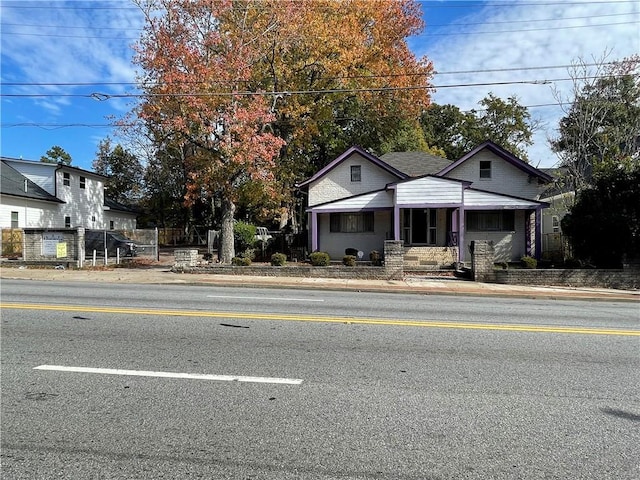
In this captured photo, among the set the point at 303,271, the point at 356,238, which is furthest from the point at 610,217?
the point at 356,238

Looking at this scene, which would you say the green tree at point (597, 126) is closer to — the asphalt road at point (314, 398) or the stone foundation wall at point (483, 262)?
the stone foundation wall at point (483, 262)

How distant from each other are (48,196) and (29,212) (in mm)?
2044

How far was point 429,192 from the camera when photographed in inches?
811

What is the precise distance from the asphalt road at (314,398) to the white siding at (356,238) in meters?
15.2

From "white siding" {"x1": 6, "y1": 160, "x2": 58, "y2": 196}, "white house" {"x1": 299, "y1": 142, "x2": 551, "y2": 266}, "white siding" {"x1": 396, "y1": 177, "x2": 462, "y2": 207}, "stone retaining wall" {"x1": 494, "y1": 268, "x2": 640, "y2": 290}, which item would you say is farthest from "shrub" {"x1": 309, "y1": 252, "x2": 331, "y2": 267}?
"white siding" {"x1": 6, "y1": 160, "x2": 58, "y2": 196}

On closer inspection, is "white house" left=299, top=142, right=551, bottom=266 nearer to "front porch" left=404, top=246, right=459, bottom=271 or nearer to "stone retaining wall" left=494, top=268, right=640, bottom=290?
"front porch" left=404, top=246, right=459, bottom=271

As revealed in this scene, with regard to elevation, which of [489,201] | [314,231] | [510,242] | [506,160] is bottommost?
[510,242]

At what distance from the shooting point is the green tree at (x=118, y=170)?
49.5 metres

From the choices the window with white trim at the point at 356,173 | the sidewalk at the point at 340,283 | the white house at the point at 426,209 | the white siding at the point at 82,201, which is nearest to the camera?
the sidewalk at the point at 340,283

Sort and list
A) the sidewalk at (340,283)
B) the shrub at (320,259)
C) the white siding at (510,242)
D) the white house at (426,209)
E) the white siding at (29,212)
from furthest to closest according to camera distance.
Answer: the white siding at (29,212) < the white siding at (510,242) < the white house at (426,209) < the shrub at (320,259) < the sidewalk at (340,283)

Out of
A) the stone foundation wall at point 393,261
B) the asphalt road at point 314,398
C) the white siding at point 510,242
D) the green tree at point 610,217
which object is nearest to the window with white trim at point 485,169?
the white siding at point 510,242

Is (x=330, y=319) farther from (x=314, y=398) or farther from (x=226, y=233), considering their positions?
(x=226, y=233)

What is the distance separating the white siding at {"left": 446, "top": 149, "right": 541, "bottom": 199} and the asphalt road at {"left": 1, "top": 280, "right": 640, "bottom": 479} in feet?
54.3

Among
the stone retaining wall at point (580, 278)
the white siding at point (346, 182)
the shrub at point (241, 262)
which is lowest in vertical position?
the stone retaining wall at point (580, 278)
